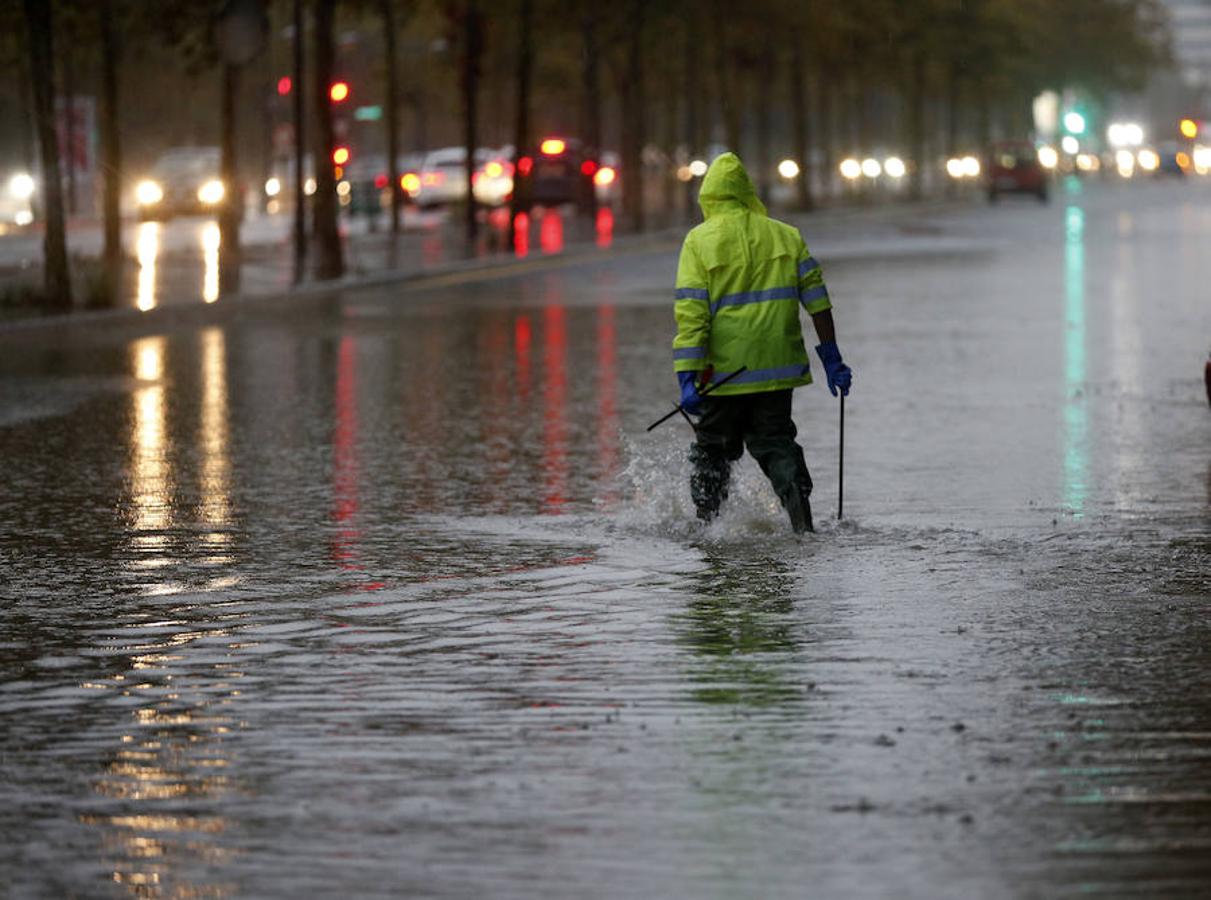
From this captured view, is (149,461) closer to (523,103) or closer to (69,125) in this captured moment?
(69,125)

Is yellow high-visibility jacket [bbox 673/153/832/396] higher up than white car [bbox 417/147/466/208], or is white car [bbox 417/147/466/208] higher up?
white car [bbox 417/147/466/208]

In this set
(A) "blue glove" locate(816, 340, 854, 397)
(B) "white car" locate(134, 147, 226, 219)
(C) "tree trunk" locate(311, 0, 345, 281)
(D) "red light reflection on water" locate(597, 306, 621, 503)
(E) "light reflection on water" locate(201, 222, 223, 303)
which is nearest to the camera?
(A) "blue glove" locate(816, 340, 854, 397)

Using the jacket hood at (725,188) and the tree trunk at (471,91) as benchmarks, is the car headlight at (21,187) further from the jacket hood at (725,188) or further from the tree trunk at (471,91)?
the jacket hood at (725,188)

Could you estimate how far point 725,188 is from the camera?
38.5 ft

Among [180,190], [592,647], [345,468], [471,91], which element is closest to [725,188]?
[592,647]

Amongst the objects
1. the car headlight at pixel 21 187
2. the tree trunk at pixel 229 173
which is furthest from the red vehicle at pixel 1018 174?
the tree trunk at pixel 229 173

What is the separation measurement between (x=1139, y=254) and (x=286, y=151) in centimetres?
1981

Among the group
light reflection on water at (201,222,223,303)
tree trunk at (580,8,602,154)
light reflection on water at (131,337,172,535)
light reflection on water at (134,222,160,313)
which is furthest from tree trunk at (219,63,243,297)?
tree trunk at (580,8,602,154)

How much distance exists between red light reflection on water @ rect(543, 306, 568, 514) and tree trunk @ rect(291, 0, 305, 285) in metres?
11.1

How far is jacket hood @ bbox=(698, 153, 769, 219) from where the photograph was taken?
11.8 m

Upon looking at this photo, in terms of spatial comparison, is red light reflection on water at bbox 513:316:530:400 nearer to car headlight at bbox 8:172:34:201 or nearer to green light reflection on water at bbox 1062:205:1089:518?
green light reflection on water at bbox 1062:205:1089:518

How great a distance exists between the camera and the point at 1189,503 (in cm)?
1305

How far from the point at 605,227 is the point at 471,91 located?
11386 mm

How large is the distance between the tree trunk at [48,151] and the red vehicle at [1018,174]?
57984mm
